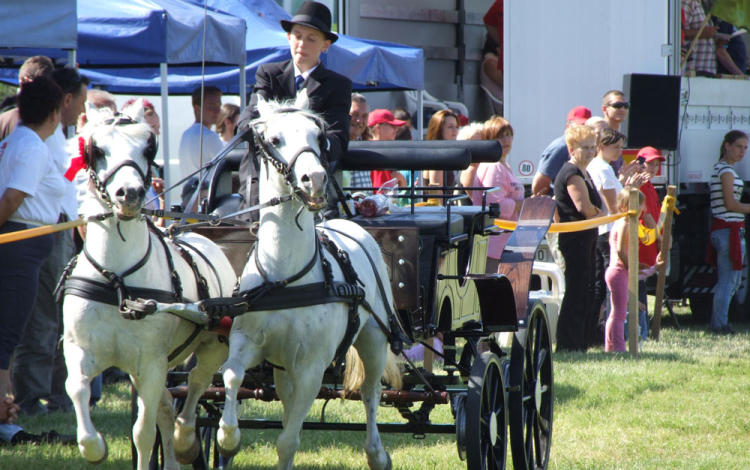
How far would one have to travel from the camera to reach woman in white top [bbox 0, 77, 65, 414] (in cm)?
514

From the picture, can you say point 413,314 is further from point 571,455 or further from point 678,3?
point 678,3

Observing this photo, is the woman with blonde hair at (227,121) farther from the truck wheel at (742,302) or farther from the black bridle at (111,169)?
the truck wheel at (742,302)

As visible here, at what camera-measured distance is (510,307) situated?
4.86 meters

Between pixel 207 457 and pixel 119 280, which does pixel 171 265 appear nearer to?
pixel 119 280

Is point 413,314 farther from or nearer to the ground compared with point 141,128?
nearer to the ground

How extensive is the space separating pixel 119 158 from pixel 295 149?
0.66 m

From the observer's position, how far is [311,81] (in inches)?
178

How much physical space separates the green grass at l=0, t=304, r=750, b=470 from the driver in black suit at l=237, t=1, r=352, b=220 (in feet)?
6.24

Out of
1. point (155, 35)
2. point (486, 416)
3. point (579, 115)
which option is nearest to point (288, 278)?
point (486, 416)

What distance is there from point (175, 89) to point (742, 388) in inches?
319

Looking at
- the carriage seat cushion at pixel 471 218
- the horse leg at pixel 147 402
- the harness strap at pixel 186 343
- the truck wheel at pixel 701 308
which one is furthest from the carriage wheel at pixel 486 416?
the truck wheel at pixel 701 308

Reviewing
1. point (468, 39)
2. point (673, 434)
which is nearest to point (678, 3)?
point (468, 39)

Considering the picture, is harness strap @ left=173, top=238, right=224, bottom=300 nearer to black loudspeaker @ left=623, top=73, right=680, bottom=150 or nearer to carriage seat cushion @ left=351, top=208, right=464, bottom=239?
carriage seat cushion @ left=351, top=208, right=464, bottom=239

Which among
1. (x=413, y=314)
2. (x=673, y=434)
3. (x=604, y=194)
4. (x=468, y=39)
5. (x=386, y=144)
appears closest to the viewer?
(x=413, y=314)
